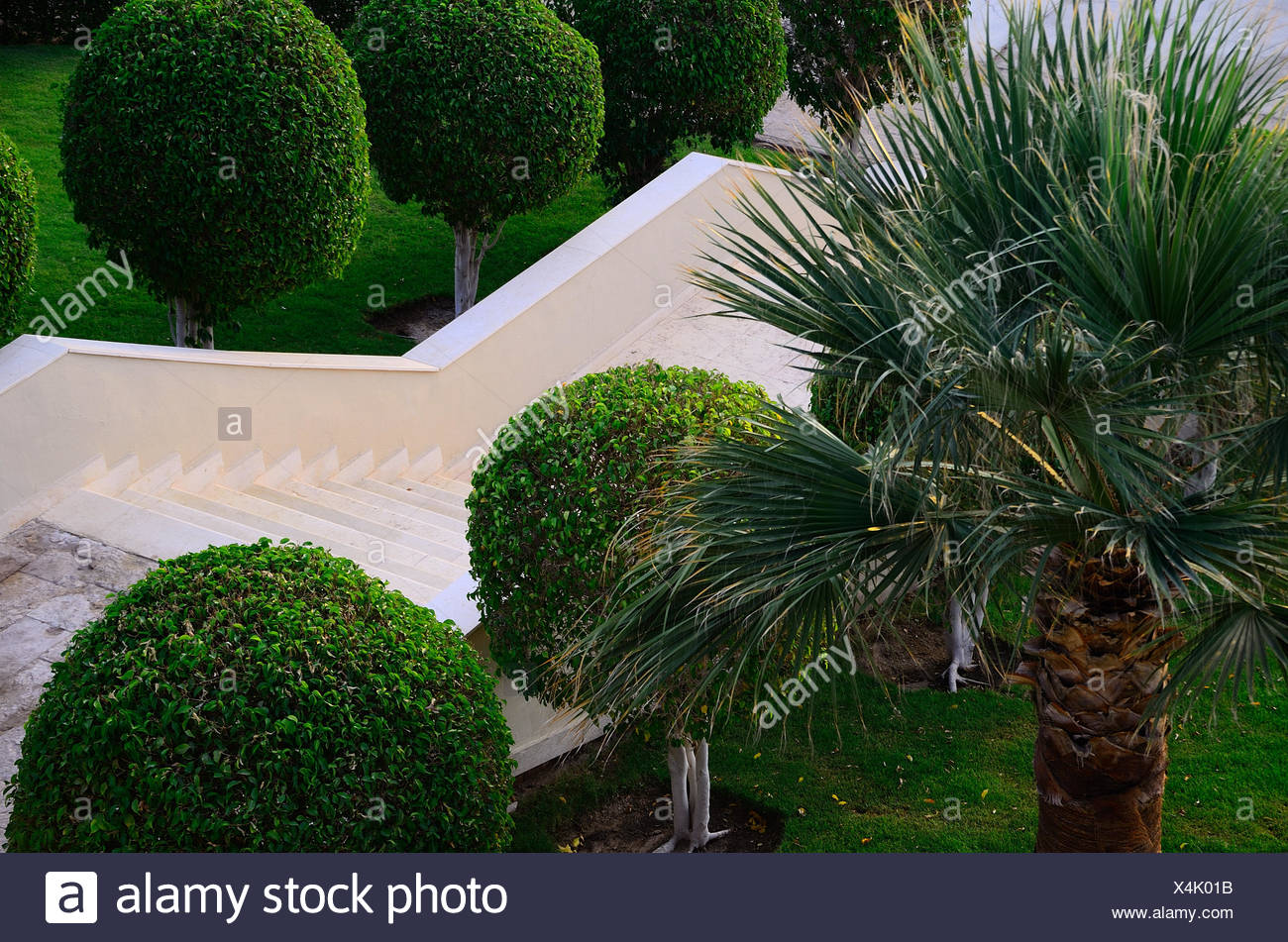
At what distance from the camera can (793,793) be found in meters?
8.51

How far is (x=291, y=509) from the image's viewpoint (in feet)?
32.9

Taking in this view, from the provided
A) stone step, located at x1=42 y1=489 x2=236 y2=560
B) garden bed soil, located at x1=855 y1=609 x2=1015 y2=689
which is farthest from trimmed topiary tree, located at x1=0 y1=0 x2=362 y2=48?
garden bed soil, located at x1=855 y1=609 x2=1015 y2=689

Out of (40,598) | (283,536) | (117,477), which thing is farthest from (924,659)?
(40,598)

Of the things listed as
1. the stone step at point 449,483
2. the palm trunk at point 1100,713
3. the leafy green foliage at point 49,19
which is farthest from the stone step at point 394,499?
the leafy green foliage at point 49,19

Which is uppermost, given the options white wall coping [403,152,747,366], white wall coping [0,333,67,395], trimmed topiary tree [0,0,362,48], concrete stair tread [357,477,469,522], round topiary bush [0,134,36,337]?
round topiary bush [0,134,36,337]

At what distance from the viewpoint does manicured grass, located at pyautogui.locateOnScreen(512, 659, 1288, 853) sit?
8141mm

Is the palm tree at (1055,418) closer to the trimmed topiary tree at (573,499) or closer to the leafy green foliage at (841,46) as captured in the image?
the trimmed topiary tree at (573,499)

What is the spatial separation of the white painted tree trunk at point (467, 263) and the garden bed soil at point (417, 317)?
1.91ft

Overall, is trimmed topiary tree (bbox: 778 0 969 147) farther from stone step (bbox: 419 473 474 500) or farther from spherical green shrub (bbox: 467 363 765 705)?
spherical green shrub (bbox: 467 363 765 705)

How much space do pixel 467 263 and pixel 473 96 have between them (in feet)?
5.77

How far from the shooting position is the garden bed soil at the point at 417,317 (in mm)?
13336

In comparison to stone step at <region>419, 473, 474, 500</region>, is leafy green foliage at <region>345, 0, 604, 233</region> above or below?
above
